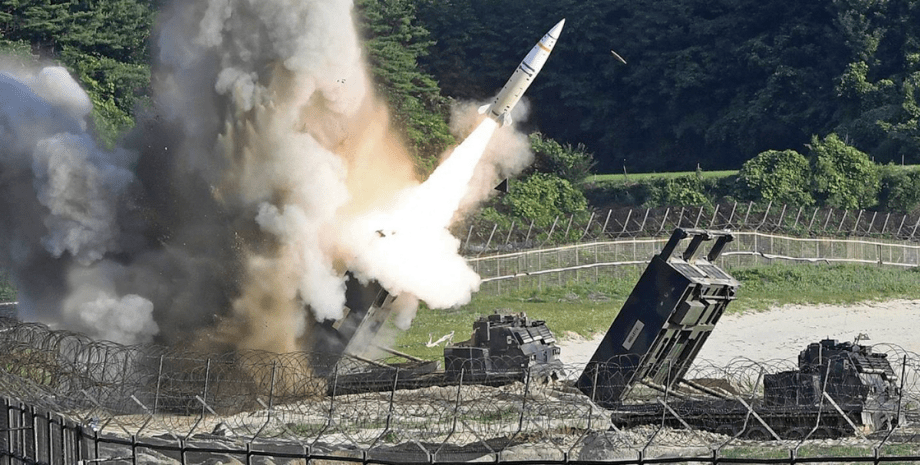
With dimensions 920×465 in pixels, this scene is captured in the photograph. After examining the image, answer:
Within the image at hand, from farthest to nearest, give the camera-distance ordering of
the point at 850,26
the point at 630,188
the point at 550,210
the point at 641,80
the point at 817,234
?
1. the point at 641,80
2. the point at 850,26
3. the point at 630,188
4. the point at 550,210
5. the point at 817,234

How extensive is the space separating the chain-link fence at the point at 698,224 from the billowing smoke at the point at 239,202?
16.3 m

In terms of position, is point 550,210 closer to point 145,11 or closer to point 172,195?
point 145,11

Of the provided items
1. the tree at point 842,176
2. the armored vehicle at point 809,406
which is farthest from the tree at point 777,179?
the armored vehicle at point 809,406

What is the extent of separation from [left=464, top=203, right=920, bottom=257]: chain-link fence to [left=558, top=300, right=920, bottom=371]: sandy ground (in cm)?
781

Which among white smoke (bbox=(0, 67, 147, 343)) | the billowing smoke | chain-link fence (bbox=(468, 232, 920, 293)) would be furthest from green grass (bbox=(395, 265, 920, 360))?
white smoke (bbox=(0, 67, 147, 343))

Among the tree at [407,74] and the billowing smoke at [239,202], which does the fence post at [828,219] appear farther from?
the billowing smoke at [239,202]

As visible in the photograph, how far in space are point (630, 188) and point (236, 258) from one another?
3632cm

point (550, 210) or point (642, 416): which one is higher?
point (642, 416)

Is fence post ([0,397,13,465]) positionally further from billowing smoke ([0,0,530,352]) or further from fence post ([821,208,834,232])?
fence post ([821,208,834,232])

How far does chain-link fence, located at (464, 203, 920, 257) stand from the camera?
175ft

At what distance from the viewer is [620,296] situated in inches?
1881

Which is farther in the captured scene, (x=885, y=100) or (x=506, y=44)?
(x=506, y=44)

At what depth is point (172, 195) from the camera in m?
34.5

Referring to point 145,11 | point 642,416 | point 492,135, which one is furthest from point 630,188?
point 642,416
